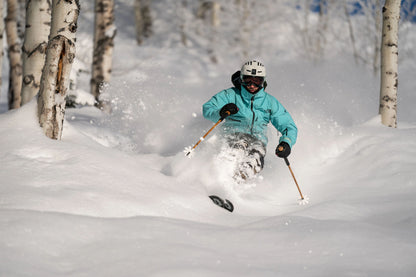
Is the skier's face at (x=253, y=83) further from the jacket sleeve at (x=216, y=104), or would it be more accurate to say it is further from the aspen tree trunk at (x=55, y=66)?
the aspen tree trunk at (x=55, y=66)

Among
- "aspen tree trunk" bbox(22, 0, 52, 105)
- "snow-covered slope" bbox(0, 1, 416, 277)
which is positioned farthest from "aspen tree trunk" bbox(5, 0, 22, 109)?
"aspen tree trunk" bbox(22, 0, 52, 105)

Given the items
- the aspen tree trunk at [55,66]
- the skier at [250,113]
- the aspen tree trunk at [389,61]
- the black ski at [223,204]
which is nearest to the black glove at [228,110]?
the skier at [250,113]

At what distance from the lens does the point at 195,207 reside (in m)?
3.45

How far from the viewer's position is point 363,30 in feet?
54.4

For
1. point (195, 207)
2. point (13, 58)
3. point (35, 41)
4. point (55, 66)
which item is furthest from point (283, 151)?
point (13, 58)

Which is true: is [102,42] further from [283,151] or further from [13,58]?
[283,151]

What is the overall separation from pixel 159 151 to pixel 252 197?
2432 millimetres

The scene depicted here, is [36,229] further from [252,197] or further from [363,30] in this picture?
[363,30]

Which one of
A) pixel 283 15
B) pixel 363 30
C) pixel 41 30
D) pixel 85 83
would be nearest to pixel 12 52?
pixel 41 30

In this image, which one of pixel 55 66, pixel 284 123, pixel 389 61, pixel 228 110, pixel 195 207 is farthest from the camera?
pixel 389 61

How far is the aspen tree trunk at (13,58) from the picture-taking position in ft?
28.9

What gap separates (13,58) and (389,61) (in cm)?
848

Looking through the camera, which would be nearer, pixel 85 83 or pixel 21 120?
pixel 21 120

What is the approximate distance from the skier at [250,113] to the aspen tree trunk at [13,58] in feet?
18.1
